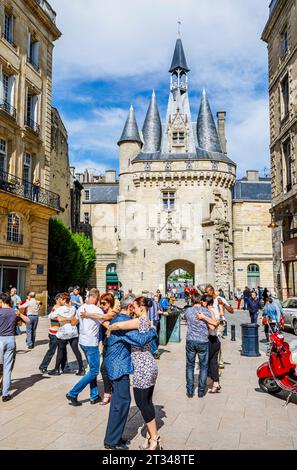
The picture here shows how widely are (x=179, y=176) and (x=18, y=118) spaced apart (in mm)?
21243

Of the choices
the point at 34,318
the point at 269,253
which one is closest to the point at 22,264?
the point at 34,318

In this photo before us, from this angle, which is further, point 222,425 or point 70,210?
point 70,210

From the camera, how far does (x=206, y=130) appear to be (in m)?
39.9

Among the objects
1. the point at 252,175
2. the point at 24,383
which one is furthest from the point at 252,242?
the point at 24,383

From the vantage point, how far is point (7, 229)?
17.4 m

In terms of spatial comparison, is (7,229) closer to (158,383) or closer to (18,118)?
(18,118)

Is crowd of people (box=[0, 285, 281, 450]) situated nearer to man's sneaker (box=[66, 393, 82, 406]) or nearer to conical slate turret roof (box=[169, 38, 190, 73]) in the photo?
man's sneaker (box=[66, 393, 82, 406])

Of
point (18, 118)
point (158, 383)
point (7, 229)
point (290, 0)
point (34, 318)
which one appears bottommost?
point (158, 383)

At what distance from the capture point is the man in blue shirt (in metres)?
4.51

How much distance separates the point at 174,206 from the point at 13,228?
2174cm

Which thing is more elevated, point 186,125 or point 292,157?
point 186,125

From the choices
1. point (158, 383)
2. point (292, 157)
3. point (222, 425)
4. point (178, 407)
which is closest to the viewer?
point (222, 425)

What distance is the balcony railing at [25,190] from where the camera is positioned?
16859 millimetres

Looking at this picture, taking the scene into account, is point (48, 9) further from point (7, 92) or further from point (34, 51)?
point (7, 92)
